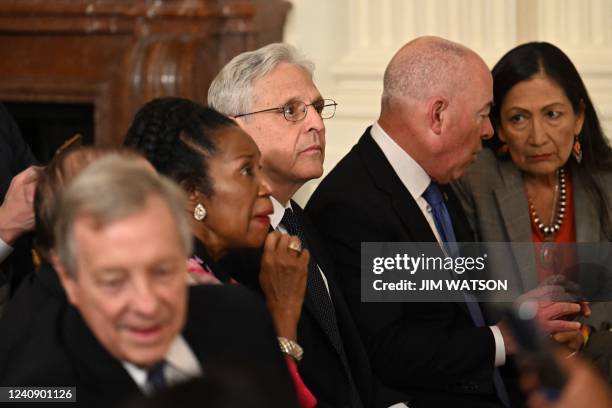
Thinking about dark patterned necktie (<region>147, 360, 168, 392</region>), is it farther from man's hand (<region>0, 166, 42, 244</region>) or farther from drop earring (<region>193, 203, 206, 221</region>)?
man's hand (<region>0, 166, 42, 244</region>)

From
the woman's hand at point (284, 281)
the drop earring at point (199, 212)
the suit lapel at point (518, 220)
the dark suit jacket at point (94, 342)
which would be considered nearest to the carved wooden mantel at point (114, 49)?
the suit lapel at point (518, 220)

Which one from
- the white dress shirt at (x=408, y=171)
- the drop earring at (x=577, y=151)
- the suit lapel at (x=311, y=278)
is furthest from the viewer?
the drop earring at (x=577, y=151)

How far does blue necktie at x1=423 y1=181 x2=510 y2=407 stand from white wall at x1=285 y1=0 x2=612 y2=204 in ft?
4.88

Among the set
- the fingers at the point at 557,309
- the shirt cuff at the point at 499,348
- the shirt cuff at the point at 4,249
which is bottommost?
the shirt cuff at the point at 499,348

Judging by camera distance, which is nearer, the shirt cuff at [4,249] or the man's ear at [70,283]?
the man's ear at [70,283]

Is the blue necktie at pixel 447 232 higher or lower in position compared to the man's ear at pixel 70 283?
lower

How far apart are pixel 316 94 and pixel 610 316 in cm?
115

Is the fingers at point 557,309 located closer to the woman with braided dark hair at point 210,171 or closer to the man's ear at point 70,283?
the woman with braided dark hair at point 210,171

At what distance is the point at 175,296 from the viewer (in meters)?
1.76

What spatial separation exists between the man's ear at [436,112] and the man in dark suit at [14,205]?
Answer: 1.17 meters

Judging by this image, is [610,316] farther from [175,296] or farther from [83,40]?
[83,40]

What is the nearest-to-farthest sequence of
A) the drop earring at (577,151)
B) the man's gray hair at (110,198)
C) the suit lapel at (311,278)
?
the man's gray hair at (110,198) → the suit lapel at (311,278) → the drop earring at (577,151)
